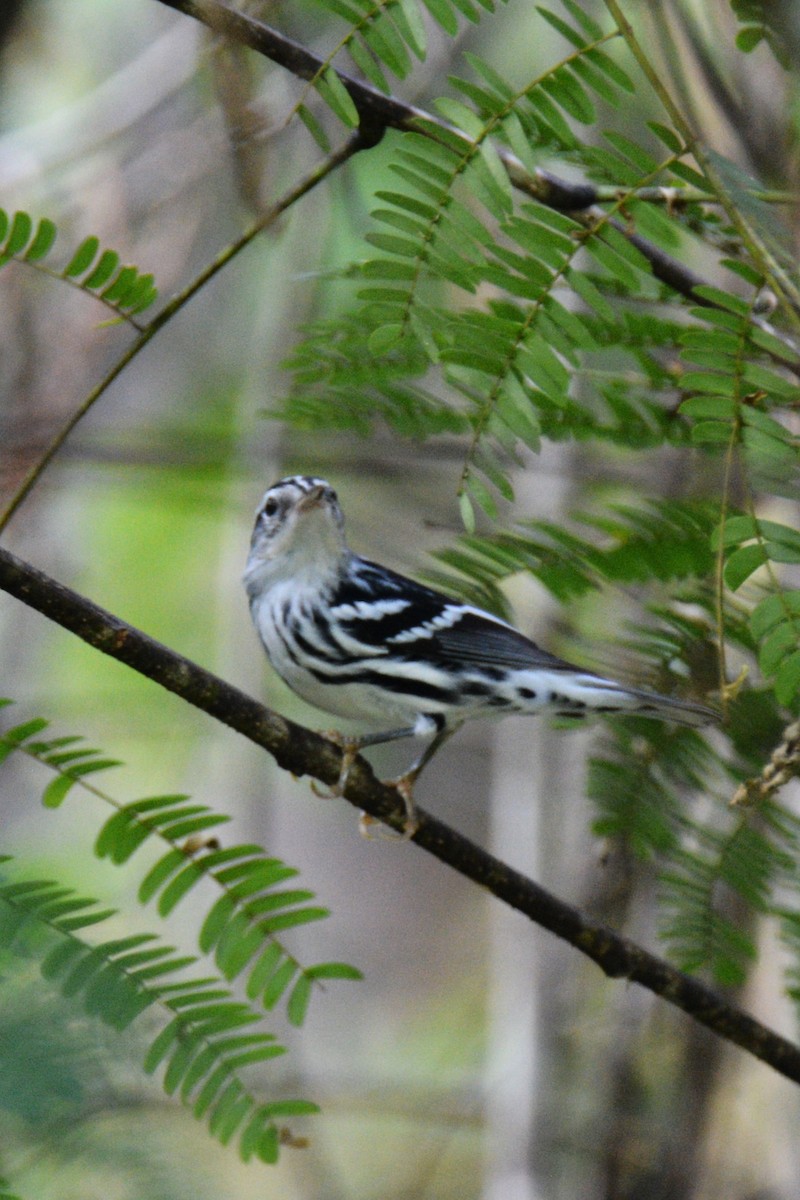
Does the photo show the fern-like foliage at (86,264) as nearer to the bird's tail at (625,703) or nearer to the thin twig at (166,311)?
the thin twig at (166,311)

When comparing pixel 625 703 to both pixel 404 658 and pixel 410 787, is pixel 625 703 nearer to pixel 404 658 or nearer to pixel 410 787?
pixel 410 787

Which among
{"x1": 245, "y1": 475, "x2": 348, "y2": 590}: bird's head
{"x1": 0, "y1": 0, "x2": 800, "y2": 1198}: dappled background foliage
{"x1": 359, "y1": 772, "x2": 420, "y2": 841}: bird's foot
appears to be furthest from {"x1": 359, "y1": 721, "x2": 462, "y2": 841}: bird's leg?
{"x1": 245, "y1": 475, "x2": 348, "y2": 590}: bird's head

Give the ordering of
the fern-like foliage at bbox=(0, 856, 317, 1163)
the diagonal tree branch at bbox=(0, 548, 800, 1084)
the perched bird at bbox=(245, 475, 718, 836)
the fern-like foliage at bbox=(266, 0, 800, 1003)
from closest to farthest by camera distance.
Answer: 1. the fern-like foliage at bbox=(0, 856, 317, 1163)
2. the fern-like foliage at bbox=(266, 0, 800, 1003)
3. the diagonal tree branch at bbox=(0, 548, 800, 1084)
4. the perched bird at bbox=(245, 475, 718, 836)

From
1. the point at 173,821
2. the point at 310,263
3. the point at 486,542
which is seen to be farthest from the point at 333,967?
the point at 310,263

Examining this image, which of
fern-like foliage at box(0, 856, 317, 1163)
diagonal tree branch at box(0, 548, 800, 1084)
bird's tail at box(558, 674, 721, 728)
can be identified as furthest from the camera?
bird's tail at box(558, 674, 721, 728)

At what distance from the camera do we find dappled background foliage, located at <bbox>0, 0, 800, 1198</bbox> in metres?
1.91

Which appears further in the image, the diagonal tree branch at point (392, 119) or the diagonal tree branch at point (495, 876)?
A: the diagonal tree branch at point (495, 876)

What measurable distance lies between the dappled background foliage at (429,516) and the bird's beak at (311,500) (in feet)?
0.82

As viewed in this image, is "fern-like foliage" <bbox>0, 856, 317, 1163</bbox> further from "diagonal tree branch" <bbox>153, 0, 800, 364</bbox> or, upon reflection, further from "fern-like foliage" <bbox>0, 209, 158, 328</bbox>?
"diagonal tree branch" <bbox>153, 0, 800, 364</bbox>

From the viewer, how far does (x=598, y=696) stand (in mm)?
2908

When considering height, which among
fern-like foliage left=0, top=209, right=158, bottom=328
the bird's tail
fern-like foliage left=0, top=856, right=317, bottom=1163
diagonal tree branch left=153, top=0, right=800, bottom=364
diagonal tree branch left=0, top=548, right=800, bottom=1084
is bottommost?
fern-like foliage left=0, top=856, right=317, bottom=1163

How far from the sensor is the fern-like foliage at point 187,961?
1.74 metres

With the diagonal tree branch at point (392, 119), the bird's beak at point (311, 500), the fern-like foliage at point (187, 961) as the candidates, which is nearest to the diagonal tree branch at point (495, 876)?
the fern-like foliage at point (187, 961)

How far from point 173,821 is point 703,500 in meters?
1.41
